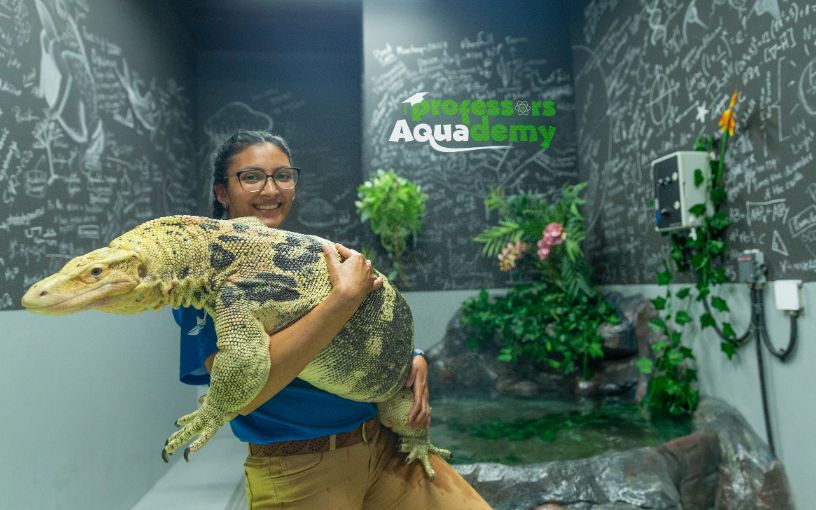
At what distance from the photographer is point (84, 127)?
9.10ft

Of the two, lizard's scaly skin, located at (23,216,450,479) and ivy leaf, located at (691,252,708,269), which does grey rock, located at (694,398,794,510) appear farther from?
lizard's scaly skin, located at (23,216,450,479)

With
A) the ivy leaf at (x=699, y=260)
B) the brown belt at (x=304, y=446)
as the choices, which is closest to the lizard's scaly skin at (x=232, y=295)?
the brown belt at (x=304, y=446)

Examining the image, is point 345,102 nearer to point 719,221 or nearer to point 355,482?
point 355,482

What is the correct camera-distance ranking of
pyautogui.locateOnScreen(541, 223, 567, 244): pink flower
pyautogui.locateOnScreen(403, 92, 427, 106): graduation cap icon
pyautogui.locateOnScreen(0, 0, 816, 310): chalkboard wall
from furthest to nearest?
pyautogui.locateOnScreen(541, 223, 567, 244): pink flower < pyautogui.locateOnScreen(0, 0, 816, 310): chalkboard wall < pyautogui.locateOnScreen(403, 92, 427, 106): graduation cap icon

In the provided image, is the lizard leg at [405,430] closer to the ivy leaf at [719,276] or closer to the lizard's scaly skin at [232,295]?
the lizard's scaly skin at [232,295]

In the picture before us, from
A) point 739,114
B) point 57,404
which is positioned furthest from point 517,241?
point 57,404

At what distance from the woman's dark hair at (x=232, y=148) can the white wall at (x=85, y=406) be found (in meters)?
1.25

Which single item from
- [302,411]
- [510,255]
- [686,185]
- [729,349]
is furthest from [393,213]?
[302,411]

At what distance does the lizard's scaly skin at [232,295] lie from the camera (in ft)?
3.40

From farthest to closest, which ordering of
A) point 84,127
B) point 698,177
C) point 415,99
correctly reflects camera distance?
point 698,177
point 84,127
point 415,99

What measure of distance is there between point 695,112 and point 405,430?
3.02 meters

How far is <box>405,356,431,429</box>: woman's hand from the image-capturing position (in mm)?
1493

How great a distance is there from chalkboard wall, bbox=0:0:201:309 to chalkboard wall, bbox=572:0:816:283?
7.44 feet

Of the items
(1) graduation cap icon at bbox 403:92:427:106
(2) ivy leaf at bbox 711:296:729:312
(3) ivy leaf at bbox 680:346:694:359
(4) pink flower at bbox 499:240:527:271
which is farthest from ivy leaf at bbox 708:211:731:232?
(1) graduation cap icon at bbox 403:92:427:106
